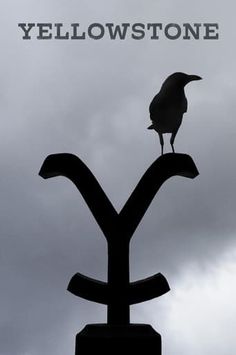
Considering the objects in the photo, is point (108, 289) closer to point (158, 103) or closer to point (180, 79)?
point (158, 103)

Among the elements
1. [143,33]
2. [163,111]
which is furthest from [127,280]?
[143,33]

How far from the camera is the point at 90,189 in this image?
8.44 meters

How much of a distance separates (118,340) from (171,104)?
10.3ft

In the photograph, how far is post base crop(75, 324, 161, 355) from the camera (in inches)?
304

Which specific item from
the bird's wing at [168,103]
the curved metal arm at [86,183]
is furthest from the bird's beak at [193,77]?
the curved metal arm at [86,183]

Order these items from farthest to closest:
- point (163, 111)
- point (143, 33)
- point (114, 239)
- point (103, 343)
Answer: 1. point (143, 33)
2. point (163, 111)
3. point (114, 239)
4. point (103, 343)

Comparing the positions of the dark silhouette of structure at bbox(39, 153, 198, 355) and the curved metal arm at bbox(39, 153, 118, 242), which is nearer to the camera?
the dark silhouette of structure at bbox(39, 153, 198, 355)

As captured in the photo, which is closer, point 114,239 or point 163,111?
point 114,239

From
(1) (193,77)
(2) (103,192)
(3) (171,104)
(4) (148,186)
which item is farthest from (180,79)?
(2) (103,192)

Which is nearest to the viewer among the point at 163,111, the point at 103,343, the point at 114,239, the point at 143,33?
the point at 103,343

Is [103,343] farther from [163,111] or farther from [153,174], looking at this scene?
[163,111]

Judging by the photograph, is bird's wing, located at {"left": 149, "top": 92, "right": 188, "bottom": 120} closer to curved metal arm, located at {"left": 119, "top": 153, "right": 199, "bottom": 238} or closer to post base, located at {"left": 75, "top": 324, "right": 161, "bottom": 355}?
curved metal arm, located at {"left": 119, "top": 153, "right": 199, "bottom": 238}

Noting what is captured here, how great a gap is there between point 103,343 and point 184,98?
3387 mm

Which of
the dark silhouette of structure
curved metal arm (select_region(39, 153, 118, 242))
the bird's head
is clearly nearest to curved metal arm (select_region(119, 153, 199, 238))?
the dark silhouette of structure
